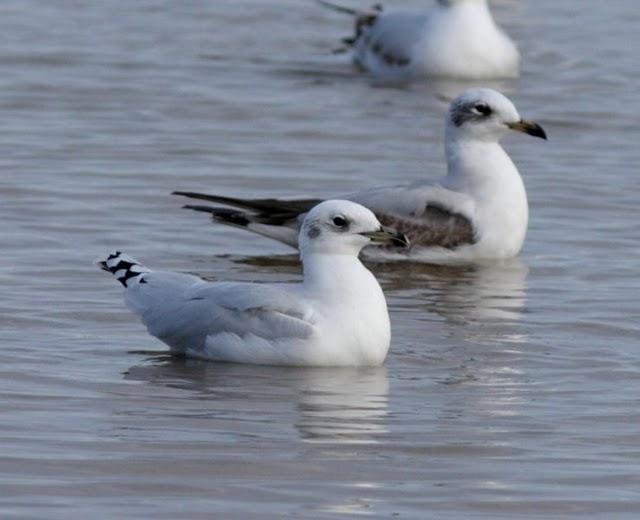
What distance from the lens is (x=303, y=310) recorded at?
30.7 feet

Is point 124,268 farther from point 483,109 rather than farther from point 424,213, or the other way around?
point 483,109

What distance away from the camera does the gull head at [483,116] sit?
12.8 meters

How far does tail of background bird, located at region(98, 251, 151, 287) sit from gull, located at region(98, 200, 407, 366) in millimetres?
170

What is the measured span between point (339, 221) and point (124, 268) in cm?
115

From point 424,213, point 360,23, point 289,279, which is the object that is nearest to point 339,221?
point 289,279

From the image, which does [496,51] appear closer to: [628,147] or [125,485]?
[628,147]

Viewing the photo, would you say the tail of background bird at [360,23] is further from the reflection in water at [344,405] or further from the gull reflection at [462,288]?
the reflection in water at [344,405]

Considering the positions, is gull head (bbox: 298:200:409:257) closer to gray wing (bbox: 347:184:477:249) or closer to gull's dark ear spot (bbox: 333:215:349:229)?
gull's dark ear spot (bbox: 333:215:349:229)

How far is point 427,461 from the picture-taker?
786 cm

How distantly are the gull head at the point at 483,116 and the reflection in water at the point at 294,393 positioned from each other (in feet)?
11.9

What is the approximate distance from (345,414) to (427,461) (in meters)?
0.85

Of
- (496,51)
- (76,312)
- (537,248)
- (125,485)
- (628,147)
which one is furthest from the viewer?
(496,51)

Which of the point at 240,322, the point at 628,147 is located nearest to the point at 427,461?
the point at 240,322

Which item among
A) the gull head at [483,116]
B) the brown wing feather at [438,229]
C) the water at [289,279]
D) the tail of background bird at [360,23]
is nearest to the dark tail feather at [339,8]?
the water at [289,279]
